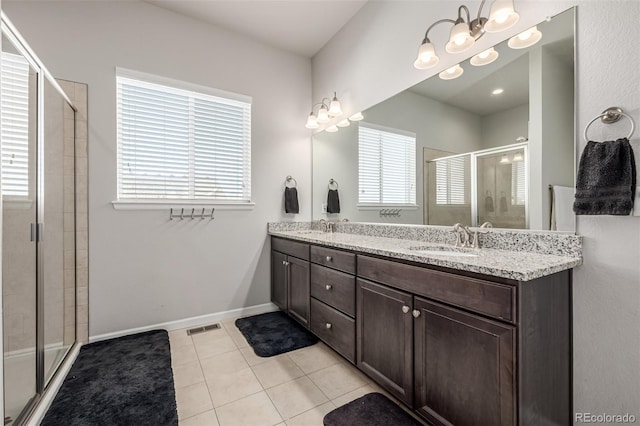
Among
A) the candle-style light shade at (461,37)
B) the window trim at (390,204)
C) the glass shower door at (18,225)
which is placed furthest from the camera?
the window trim at (390,204)

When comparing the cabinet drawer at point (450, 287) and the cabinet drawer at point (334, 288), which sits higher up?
the cabinet drawer at point (450, 287)

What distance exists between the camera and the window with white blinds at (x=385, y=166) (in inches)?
84.3

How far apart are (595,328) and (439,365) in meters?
0.67

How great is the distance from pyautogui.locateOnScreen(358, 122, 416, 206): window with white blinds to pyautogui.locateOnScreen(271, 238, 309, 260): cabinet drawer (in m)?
0.70

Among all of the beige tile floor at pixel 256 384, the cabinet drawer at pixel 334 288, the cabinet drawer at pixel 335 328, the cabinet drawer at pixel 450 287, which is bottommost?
the beige tile floor at pixel 256 384

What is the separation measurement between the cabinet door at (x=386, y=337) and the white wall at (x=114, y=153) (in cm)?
153

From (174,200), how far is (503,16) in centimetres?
261

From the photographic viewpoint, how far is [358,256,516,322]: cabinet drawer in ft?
3.33

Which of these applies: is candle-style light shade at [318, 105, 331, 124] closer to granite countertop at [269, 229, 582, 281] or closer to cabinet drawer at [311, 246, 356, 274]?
cabinet drawer at [311, 246, 356, 274]

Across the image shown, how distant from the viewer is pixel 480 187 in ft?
5.45

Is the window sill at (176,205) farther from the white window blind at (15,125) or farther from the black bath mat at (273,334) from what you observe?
the black bath mat at (273,334)

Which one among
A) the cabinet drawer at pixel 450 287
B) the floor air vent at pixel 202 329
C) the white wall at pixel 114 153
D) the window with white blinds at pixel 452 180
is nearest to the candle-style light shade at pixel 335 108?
the white wall at pixel 114 153

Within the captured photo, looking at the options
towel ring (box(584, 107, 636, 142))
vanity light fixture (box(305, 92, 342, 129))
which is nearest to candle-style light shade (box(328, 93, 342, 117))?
vanity light fixture (box(305, 92, 342, 129))

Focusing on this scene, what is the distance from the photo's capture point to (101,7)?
86.6 inches
